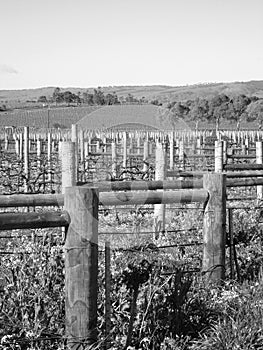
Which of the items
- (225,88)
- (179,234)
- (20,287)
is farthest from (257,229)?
(225,88)

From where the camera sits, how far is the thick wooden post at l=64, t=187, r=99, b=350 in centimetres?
Answer: 390

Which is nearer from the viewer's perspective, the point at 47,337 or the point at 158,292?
the point at 47,337

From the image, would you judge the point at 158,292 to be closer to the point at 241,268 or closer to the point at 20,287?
the point at 20,287

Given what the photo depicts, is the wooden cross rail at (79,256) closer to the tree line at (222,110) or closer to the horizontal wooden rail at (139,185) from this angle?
the horizontal wooden rail at (139,185)

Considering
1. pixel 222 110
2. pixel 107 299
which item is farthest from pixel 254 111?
pixel 107 299

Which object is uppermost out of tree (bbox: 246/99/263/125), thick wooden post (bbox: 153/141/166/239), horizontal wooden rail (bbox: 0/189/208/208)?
tree (bbox: 246/99/263/125)

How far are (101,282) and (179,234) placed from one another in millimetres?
3506

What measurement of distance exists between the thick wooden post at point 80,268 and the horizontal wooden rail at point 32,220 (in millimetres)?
52

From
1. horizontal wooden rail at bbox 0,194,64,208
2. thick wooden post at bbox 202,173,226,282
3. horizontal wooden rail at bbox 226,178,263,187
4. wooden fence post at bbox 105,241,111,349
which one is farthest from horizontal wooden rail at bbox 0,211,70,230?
horizontal wooden rail at bbox 226,178,263,187

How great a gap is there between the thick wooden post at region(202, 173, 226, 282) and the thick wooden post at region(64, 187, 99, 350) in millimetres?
1788

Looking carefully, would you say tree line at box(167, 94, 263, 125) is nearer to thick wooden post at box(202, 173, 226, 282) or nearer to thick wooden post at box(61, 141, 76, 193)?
thick wooden post at box(61, 141, 76, 193)

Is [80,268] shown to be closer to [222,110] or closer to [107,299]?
[107,299]

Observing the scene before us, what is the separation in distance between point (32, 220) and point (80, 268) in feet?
1.20

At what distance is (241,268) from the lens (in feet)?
20.4
